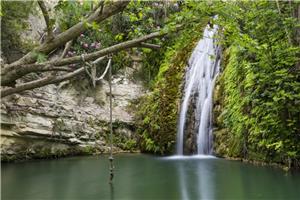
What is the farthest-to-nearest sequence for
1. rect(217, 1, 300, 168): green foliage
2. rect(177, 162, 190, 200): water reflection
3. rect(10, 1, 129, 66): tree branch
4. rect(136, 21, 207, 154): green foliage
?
rect(136, 21, 207, 154): green foliage → rect(217, 1, 300, 168): green foliage → rect(177, 162, 190, 200): water reflection → rect(10, 1, 129, 66): tree branch

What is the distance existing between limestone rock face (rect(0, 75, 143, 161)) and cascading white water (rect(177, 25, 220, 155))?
2.11 metres

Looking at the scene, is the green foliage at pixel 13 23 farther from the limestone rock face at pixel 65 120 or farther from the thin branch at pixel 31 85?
the thin branch at pixel 31 85

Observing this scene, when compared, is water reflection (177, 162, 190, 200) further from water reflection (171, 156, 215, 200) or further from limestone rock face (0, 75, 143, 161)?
limestone rock face (0, 75, 143, 161)

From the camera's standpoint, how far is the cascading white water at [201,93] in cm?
966

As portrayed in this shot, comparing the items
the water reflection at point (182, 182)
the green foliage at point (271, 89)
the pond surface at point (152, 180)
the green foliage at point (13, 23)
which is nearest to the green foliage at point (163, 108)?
the pond surface at point (152, 180)

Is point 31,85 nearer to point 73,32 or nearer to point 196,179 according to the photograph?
point 73,32

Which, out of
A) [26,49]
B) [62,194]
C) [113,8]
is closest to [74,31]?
[113,8]

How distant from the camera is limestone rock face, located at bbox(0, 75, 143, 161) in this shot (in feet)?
31.9

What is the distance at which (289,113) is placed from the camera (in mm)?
6996

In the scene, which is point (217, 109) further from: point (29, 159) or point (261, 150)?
point (29, 159)

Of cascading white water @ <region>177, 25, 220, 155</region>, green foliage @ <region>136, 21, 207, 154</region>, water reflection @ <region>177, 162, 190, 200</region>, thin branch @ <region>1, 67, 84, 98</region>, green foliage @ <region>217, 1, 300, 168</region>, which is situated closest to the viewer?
thin branch @ <region>1, 67, 84, 98</region>

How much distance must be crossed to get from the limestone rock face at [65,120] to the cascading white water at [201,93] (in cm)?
211

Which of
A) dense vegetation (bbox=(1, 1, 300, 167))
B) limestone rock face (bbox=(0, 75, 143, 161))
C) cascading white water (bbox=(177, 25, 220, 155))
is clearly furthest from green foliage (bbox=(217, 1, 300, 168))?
limestone rock face (bbox=(0, 75, 143, 161))

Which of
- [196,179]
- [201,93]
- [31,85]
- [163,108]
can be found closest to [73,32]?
[31,85]
